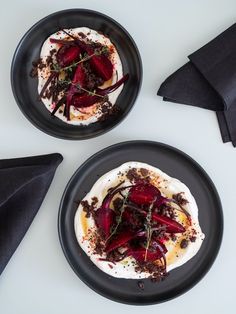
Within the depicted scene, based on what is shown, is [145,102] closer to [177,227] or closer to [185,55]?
[185,55]

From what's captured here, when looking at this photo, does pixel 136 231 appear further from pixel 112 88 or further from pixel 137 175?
pixel 112 88

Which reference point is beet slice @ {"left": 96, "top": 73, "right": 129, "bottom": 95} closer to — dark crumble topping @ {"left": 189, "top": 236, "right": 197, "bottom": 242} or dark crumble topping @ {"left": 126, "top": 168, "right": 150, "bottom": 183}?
dark crumble topping @ {"left": 126, "top": 168, "right": 150, "bottom": 183}

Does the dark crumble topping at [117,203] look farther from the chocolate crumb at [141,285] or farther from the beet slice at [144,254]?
the chocolate crumb at [141,285]

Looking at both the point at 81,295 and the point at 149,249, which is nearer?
the point at 149,249

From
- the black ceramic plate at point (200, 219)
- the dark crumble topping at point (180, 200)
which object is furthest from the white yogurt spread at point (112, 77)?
the dark crumble topping at point (180, 200)

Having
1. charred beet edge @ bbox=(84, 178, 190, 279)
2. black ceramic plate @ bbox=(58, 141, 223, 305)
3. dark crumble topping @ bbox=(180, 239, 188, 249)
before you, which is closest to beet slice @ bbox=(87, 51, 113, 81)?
black ceramic plate @ bbox=(58, 141, 223, 305)
